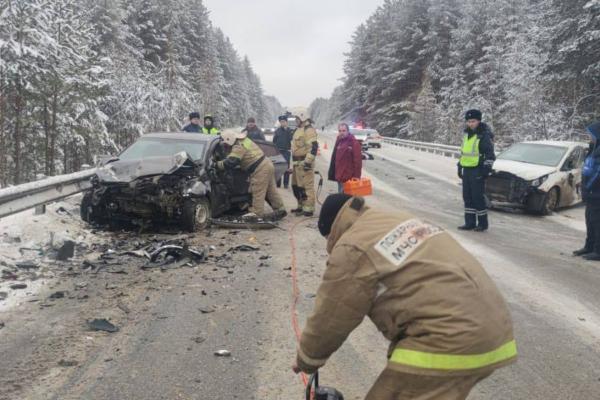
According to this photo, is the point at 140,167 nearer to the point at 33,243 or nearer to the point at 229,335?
the point at 33,243

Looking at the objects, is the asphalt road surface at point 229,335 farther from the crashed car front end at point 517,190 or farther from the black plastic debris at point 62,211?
the crashed car front end at point 517,190

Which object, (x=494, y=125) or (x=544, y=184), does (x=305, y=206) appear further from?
(x=494, y=125)

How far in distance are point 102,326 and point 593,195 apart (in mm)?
6818

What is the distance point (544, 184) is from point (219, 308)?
855 cm

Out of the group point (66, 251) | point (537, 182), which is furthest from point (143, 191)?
point (537, 182)

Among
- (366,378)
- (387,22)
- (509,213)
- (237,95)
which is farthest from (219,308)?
(237,95)

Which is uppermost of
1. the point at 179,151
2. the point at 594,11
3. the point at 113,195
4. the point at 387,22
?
the point at 387,22

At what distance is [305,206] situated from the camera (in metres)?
10.5

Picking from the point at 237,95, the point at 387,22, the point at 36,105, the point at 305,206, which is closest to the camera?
the point at 305,206

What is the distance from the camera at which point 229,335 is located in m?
4.50

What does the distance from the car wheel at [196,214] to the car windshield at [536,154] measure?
7445mm

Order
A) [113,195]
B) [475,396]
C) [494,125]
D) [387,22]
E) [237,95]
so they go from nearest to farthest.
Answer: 1. [475,396]
2. [113,195]
3. [494,125]
4. [387,22]
5. [237,95]

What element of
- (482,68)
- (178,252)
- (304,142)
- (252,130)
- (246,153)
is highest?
(482,68)

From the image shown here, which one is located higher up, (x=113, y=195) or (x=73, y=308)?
(x=113, y=195)
